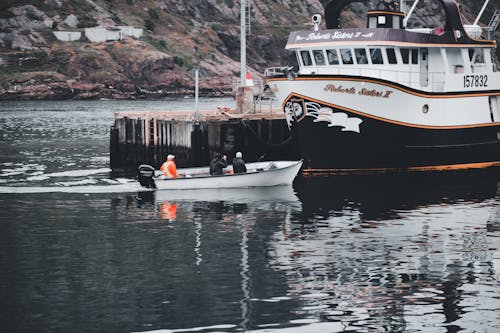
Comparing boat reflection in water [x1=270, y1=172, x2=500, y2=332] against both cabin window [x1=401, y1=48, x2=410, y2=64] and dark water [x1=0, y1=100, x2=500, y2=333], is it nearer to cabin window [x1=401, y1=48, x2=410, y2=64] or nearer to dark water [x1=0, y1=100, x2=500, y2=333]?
dark water [x1=0, y1=100, x2=500, y2=333]

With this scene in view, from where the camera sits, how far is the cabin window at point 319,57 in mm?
56406

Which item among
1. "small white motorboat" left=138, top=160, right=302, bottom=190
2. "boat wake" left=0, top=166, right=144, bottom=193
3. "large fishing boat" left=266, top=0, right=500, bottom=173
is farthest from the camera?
"large fishing boat" left=266, top=0, right=500, bottom=173

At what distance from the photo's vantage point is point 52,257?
34.9 meters

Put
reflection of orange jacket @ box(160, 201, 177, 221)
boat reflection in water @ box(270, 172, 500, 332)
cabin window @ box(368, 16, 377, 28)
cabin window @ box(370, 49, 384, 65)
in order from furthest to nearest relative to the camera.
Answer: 1. cabin window @ box(368, 16, 377, 28)
2. cabin window @ box(370, 49, 384, 65)
3. reflection of orange jacket @ box(160, 201, 177, 221)
4. boat reflection in water @ box(270, 172, 500, 332)

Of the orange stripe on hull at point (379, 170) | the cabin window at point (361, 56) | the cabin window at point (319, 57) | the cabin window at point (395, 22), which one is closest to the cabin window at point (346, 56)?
the cabin window at point (361, 56)

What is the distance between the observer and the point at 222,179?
168ft

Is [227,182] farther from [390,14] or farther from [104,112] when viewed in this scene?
[104,112]

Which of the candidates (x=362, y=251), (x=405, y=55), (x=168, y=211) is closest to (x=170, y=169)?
(x=168, y=211)

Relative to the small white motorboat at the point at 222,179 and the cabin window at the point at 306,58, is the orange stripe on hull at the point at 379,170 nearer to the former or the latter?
the small white motorboat at the point at 222,179

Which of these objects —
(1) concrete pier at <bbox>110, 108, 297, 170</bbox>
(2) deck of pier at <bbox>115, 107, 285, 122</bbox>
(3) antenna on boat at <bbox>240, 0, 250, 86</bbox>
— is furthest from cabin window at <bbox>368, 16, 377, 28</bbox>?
(3) antenna on boat at <bbox>240, 0, 250, 86</bbox>

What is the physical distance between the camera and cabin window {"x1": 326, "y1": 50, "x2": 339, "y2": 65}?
2199 inches

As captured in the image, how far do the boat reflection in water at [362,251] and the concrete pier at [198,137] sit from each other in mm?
7267

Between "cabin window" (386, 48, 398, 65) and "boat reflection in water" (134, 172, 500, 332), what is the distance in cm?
681

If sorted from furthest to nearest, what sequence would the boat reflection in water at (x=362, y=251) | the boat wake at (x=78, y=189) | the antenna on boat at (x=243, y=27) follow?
the antenna on boat at (x=243, y=27)
the boat wake at (x=78, y=189)
the boat reflection in water at (x=362, y=251)
